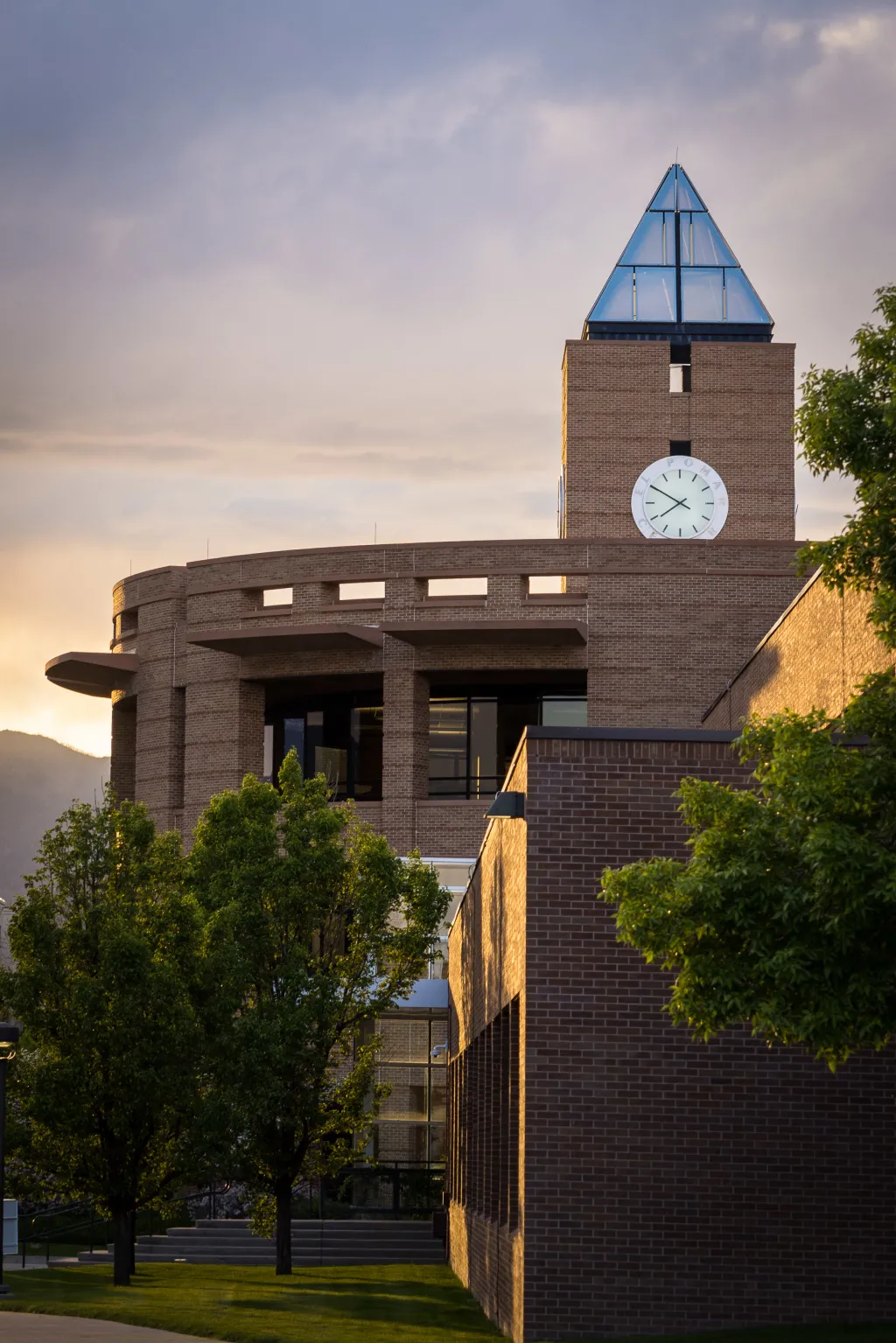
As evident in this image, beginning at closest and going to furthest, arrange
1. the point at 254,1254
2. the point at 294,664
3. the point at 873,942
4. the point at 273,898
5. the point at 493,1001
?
1. the point at 873,942
2. the point at 493,1001
3. the point at 273,898
4. the point at 254,1254
5. the point at 294,664

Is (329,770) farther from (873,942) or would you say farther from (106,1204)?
(873,942)

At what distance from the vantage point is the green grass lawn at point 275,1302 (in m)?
19.6

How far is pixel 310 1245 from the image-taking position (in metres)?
37.4

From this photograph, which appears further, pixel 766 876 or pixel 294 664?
pixel 294 664

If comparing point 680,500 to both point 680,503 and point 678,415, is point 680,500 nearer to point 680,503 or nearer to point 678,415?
point 680,503

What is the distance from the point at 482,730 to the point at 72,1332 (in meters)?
31.9

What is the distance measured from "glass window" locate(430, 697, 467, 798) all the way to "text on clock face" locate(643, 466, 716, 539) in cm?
1426

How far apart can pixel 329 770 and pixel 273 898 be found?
1892cm

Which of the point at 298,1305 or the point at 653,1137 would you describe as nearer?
the point at 653,1137

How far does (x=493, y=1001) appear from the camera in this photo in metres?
22.0

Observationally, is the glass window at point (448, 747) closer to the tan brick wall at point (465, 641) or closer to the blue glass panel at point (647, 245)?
the tan brick wall at point (465, 641)

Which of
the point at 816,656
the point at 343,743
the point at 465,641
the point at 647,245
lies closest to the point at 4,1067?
the point at 816,656

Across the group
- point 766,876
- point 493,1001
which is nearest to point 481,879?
point 493,1001

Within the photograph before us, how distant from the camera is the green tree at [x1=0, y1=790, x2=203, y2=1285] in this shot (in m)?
26.2
